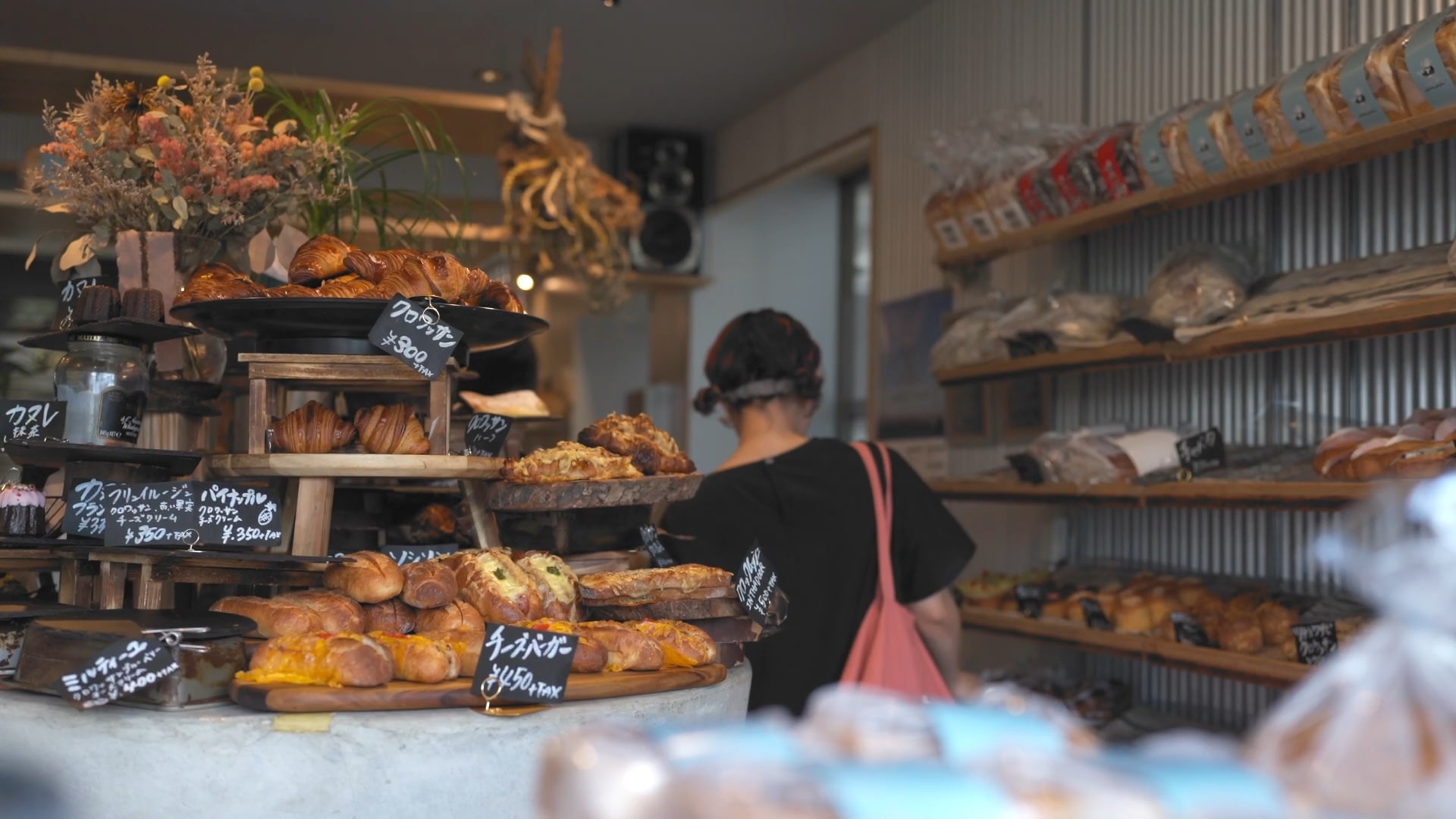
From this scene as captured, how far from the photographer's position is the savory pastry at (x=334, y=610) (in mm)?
1633

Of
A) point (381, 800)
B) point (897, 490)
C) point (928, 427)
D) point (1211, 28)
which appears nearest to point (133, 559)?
point (381, 800)

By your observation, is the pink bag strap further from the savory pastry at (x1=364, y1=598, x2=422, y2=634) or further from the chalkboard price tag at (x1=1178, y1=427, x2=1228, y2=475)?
the savory pastry at (x1=364, y1=598, x2=422, y2=634)

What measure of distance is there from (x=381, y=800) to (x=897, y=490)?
1.53m

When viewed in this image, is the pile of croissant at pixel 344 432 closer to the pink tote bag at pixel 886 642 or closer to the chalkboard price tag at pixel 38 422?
the chalkboard price tag at pixel 38 422

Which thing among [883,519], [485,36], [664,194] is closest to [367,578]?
[883,519]

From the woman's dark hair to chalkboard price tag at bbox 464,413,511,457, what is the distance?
2.45 ft

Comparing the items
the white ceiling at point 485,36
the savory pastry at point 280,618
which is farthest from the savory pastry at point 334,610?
the white ceiling at point 485,36

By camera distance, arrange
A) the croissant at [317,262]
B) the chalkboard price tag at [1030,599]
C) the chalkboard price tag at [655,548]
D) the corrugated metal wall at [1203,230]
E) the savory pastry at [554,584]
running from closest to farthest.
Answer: the savory pastry at [554,584] → the croissant at [317,262] → the chalkboard price tag at [655,548] → the corrugated metal wall at [1203,230] → the chalkboard price tag at [1030,599]

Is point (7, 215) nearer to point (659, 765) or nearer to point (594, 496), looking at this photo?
point (594, 496)

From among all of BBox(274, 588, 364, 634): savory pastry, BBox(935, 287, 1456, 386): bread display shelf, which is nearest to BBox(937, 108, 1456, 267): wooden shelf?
BBox(935, 287, 1456, 386): bread display shelf

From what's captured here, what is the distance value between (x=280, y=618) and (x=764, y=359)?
1462 millimetres

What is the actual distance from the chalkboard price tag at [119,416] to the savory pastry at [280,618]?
390mm

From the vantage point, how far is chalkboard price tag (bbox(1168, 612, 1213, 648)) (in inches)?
122

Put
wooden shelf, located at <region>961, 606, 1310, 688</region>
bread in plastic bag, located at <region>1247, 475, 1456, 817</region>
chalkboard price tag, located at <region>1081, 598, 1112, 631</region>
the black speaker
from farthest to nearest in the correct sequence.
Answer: the black speaker → chalkboard price tag, located at <region>1081, 598, 1112, 631</region> → wooden shelf, located at <region>961, 606, 1310, 688</region> → bread in plastic bag, located at <region>1247, 475, 1456, 817</region>
